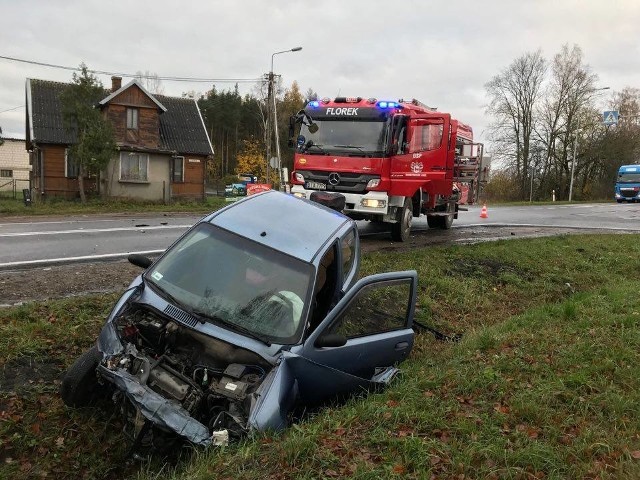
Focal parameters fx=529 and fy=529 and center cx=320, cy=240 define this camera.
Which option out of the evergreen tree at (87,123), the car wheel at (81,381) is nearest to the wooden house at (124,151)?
the evergreen tree at (87,123)

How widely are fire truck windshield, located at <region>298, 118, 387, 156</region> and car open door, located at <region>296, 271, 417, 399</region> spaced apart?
21.0 ft

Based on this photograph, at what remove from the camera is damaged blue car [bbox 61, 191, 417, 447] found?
3.53 meters

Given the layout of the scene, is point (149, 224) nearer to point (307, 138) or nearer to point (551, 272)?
point (307, 138)

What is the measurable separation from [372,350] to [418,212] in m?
8.17

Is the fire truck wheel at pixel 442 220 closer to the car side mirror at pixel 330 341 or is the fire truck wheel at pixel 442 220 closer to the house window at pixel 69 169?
the car side mirror at pixel 330 341

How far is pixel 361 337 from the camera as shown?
14.6 feet

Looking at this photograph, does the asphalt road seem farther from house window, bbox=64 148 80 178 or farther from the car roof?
house window, bbox=64 148 80 178

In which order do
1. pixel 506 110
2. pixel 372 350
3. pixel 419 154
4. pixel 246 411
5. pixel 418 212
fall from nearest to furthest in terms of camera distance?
pixel 246 411
pixel 372 350
pixel 419 154
pixel 418 212
pixel 506 110

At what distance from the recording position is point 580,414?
3969 mm

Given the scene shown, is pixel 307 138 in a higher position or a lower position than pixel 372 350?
higher

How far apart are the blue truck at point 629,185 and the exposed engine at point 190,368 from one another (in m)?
43.4

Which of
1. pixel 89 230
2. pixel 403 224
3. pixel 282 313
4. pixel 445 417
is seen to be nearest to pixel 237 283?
pixel 282 313

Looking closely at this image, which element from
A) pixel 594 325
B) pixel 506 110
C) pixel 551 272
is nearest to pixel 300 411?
pixel 594 325

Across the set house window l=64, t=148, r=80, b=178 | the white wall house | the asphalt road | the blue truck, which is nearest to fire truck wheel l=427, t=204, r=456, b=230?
the asphalt road
